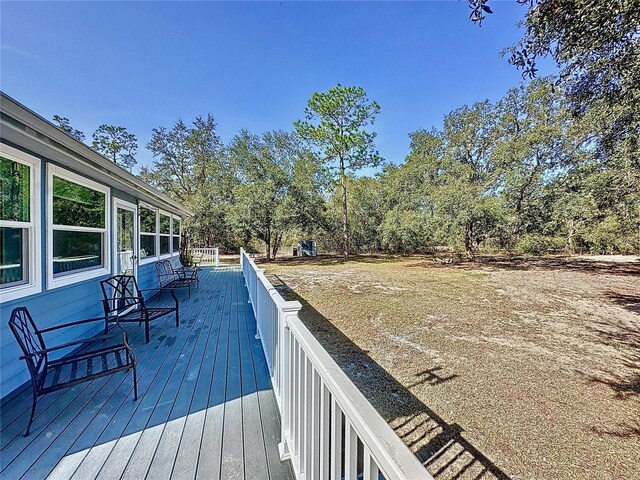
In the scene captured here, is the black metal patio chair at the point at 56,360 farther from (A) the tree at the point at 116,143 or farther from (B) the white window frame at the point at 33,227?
(A) the tree at the point at 116,143

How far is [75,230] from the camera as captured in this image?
3486 mm

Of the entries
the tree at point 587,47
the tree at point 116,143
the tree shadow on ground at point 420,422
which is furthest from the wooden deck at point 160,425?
the tree at point 116,143

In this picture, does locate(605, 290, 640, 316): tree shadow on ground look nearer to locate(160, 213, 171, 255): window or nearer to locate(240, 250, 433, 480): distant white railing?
→ locate(240, 250, 433, 480): distant white railing

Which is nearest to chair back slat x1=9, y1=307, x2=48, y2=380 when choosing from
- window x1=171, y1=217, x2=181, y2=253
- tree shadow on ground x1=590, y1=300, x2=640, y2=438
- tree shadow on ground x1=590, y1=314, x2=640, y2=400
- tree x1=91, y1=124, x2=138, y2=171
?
Answer: tree shadow on ground x1=590, y1=300, x2=640, y2=438

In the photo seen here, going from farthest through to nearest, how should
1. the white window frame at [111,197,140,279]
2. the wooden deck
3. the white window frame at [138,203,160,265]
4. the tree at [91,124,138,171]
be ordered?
the tree at [91,124,138,171]
the white window frame at [138,203,160,265]
the white window frame at [111,197,140,279]
the wooden deck

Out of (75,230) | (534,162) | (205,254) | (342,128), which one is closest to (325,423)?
(75,230)

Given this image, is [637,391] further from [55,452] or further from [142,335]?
[142,335]

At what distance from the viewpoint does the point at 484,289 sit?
8016 millimetres

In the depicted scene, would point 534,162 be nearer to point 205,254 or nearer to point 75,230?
point 75,230

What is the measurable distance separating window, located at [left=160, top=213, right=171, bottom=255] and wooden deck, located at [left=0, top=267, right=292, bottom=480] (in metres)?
5.14

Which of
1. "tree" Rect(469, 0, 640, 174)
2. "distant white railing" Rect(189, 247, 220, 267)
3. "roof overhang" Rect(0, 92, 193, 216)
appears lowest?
"distant white railing" Rect(189, 247, 220, 267)

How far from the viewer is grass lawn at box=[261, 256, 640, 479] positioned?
210 centimetres

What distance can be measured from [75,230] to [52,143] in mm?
1582

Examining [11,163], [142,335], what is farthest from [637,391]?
[11,163]
